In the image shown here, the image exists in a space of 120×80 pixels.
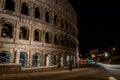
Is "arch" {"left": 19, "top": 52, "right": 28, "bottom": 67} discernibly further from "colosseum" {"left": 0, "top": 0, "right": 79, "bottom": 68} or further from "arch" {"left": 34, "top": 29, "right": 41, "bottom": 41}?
"arch" {"left": 34, "top": 29, "right": 41, "bottom": 41}

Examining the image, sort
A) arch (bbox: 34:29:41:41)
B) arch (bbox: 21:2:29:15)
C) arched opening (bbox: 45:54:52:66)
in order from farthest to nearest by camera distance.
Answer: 1. arched opening (bbox: 45:54:52:66)
2. arch (bbox: 34:29:41:41)
3. arch (bbox: 21:2:29:15)

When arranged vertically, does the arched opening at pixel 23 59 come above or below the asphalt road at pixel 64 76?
above

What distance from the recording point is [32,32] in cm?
2394

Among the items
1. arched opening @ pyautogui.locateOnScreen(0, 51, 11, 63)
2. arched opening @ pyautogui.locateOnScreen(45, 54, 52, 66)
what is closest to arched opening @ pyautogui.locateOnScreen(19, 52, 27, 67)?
arched opening @ pyautogui.locateOnScreen(0, 51, 11, 63)

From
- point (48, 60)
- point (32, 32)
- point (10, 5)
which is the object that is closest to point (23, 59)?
point (32, 32)

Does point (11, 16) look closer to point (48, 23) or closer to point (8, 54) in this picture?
point (8, 54)

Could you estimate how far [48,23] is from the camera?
2736 centimetres

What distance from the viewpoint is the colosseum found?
20872 millimetres

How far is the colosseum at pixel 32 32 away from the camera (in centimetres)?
2087

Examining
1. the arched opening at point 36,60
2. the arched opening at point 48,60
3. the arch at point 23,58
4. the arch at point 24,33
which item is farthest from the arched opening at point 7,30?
the arched opening at point 48,60

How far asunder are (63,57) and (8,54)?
1368cm

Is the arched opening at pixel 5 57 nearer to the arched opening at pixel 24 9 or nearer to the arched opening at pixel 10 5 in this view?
the arched opening at pixel 10 5

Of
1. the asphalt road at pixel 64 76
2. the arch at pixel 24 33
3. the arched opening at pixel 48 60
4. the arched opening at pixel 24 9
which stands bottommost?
the asphalt road at pixel 64 76

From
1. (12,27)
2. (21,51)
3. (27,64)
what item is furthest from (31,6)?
(27,64)
